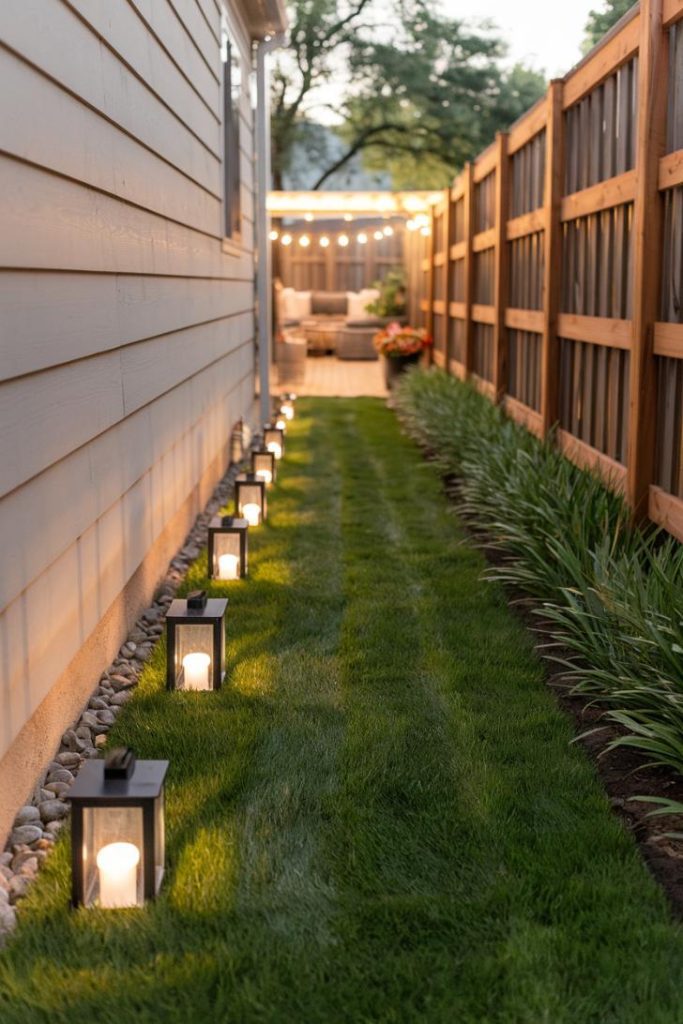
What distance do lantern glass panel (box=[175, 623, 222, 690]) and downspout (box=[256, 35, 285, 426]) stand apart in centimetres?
687

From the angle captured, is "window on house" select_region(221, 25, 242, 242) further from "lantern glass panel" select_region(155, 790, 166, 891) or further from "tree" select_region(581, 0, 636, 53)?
"lantern glass panel" select_region(155, 790, 166, 891)

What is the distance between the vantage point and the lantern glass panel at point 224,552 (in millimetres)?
5055

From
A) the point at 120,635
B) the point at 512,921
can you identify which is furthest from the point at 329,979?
the point at 120,635

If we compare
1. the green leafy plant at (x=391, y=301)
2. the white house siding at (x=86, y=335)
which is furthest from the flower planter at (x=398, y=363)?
the white house siding at (x=86, y=335)

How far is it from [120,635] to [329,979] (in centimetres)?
216

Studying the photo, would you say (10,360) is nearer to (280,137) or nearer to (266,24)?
(266,24)

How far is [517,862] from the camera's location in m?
2.62

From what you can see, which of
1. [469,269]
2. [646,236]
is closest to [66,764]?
[646,236]

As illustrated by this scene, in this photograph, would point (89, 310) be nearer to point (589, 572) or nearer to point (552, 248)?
point (589, 572)

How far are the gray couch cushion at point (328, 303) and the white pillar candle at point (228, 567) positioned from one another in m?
17.8

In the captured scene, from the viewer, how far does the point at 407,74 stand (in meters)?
21.9

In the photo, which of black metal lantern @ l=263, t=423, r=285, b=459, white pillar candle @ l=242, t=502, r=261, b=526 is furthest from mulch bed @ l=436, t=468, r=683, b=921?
black metal lantern @ l=263, t=423, r=285, b=459

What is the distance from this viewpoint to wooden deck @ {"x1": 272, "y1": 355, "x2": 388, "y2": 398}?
1522cm

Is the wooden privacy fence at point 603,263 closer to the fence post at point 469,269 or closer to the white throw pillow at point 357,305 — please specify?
the fence post at point 469,269
